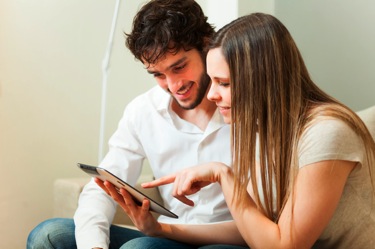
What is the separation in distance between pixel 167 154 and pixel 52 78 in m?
0.92

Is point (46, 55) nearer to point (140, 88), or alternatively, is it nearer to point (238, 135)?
point (140, 88)

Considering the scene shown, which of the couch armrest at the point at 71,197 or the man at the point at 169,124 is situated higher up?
the man at the point at 169,124

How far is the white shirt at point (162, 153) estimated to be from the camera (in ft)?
5.30

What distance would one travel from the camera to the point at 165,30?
1.66 m

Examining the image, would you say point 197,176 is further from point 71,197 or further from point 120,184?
point 71,197

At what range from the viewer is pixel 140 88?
8.93 ft

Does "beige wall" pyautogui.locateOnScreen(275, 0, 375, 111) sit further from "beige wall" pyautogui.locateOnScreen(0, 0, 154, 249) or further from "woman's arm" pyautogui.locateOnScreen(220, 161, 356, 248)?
"woman's arm" pyautogui.locateOnScreen(220, 161, 356, 248)

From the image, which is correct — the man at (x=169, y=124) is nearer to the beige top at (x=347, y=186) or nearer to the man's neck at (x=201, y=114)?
the man's neck at (x=201, y=114)

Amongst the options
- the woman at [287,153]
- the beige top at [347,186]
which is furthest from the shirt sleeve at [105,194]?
the beige top at [347,186]

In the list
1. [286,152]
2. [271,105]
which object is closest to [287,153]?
[286,152]

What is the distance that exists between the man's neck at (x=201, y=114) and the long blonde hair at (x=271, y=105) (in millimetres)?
443

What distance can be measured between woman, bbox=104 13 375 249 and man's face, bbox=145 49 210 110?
1.21 feet

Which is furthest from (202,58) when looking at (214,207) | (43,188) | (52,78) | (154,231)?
(43,188)

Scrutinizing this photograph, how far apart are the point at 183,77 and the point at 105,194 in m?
0.41
